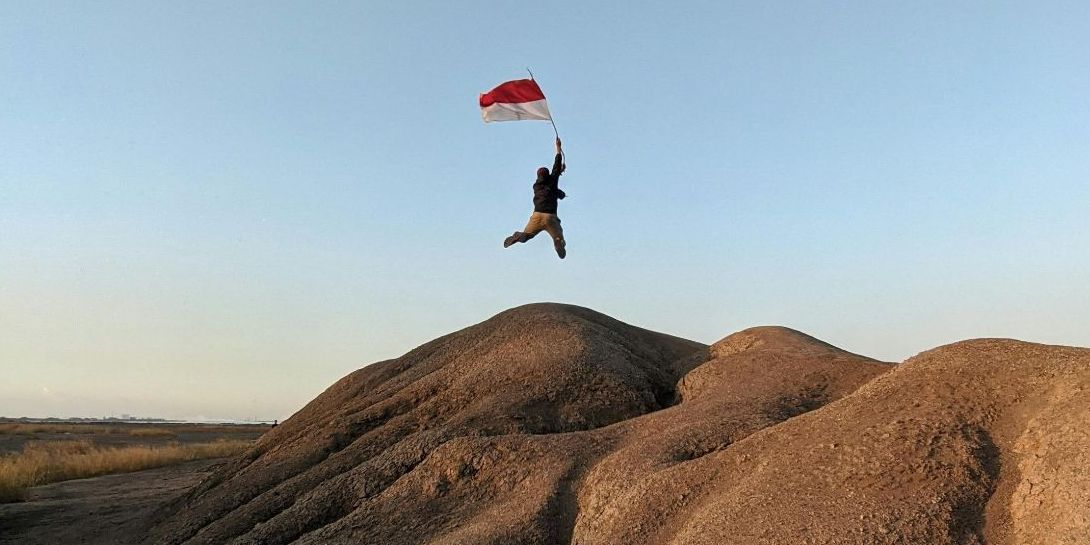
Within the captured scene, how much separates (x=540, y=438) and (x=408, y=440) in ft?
8.13

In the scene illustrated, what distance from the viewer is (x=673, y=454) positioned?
31.6 ft

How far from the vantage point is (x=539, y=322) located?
16609 mm

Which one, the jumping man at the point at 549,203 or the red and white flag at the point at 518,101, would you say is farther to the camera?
the red and white flag at the point at 518,101

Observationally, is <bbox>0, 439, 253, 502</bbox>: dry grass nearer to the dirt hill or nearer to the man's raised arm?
the dirt hill

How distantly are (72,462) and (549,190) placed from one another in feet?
82.4

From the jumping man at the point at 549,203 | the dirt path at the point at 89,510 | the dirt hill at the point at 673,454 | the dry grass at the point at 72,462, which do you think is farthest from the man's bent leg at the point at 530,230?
the dry grass at the point at 72,462

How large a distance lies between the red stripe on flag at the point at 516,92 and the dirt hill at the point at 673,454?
5030 millimetres

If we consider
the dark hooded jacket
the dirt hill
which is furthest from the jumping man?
the dirt hill

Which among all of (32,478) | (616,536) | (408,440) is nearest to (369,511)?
(408,440)

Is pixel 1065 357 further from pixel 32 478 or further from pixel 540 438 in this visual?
pixel 32 478

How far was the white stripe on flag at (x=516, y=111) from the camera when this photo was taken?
15.8 metres

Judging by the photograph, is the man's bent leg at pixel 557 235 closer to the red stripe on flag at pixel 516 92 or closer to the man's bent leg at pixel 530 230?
the man's bent leg at pixel 530 230

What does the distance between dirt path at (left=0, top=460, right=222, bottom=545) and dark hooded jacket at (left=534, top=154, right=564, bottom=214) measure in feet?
32.6

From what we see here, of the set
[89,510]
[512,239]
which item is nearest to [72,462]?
[89,510]
